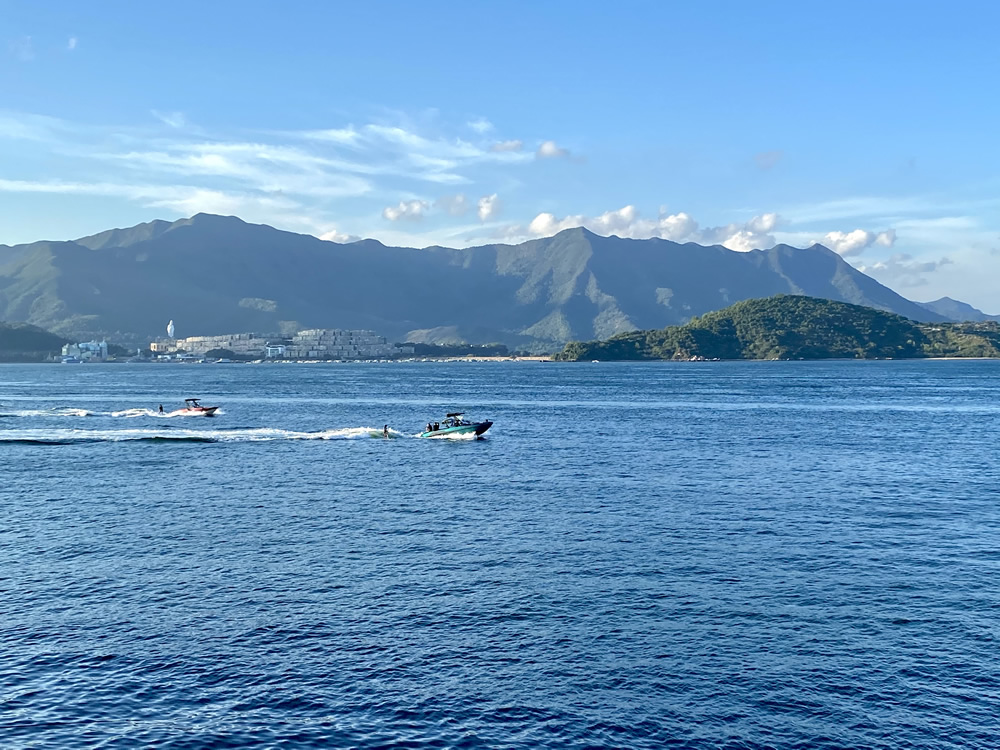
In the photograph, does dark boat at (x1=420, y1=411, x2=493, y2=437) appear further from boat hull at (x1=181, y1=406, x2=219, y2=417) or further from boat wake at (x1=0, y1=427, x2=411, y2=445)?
boat hull at (x1=181, y1=406, x2=219, y2=417)

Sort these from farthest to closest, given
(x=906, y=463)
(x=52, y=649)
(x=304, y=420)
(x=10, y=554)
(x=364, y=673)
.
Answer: (x=304, y=420) → (x=906, y=463) → (x=10, y=554) → (x=52, y=649) → (x=364, y=673)

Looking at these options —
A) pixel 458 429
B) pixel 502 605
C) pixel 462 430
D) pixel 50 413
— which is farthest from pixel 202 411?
pixel 502 605

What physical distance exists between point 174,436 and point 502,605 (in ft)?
300

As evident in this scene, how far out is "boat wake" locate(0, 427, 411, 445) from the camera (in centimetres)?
12162

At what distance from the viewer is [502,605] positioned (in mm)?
46875

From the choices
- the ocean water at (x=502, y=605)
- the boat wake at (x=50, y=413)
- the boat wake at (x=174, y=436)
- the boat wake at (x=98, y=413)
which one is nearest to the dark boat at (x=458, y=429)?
the boat wake at (x=174, y=436)

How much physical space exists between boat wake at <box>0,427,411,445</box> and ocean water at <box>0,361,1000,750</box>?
76.3 ft

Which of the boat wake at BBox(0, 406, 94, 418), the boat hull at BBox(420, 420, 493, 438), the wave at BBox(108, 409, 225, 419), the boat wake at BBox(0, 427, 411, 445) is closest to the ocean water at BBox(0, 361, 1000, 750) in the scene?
the boat wake at BBox(0, 427, 411, 445)

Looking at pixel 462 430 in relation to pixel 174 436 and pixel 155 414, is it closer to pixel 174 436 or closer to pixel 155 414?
pixel 174 436

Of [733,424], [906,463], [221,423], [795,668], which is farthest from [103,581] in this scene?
[733,424]

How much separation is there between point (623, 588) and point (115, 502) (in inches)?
1856

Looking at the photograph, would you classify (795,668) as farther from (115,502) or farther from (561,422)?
(561,422)

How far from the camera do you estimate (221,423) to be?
15038 cm

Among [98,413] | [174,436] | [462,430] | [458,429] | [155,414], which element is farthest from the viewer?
[98,413]
